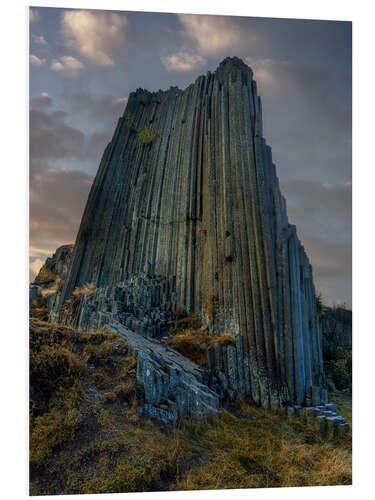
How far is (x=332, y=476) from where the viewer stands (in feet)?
20.9

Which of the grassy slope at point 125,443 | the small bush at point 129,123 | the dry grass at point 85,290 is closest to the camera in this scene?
the grassy slope at point 125,443

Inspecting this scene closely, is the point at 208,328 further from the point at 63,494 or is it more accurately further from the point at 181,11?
the point at 181,11

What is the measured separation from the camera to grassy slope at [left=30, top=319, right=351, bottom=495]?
517cm

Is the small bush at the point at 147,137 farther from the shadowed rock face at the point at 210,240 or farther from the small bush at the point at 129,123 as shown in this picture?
the small bush at the point at 129,123

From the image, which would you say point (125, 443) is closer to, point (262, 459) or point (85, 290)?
point (262, 459)

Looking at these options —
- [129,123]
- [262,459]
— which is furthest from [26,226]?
[129,123]

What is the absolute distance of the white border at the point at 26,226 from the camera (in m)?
5.76

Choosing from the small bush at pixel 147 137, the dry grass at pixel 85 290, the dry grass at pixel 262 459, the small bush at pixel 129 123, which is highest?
the small bush at pixel 129 123

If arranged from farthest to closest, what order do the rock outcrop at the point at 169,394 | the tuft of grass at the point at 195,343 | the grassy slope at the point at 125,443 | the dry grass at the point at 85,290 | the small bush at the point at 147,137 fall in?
the small bush at the point at 147,137
the dry grass at the point at 85,290
the tuft of grass at the point at 195,343
the rock outcrop at the point at 169,394
the grassy slope at the point at 125,443

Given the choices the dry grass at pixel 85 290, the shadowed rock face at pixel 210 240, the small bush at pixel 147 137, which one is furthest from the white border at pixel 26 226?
the small bush at pixel 147 137

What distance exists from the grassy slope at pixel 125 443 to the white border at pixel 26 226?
0.77 ft
